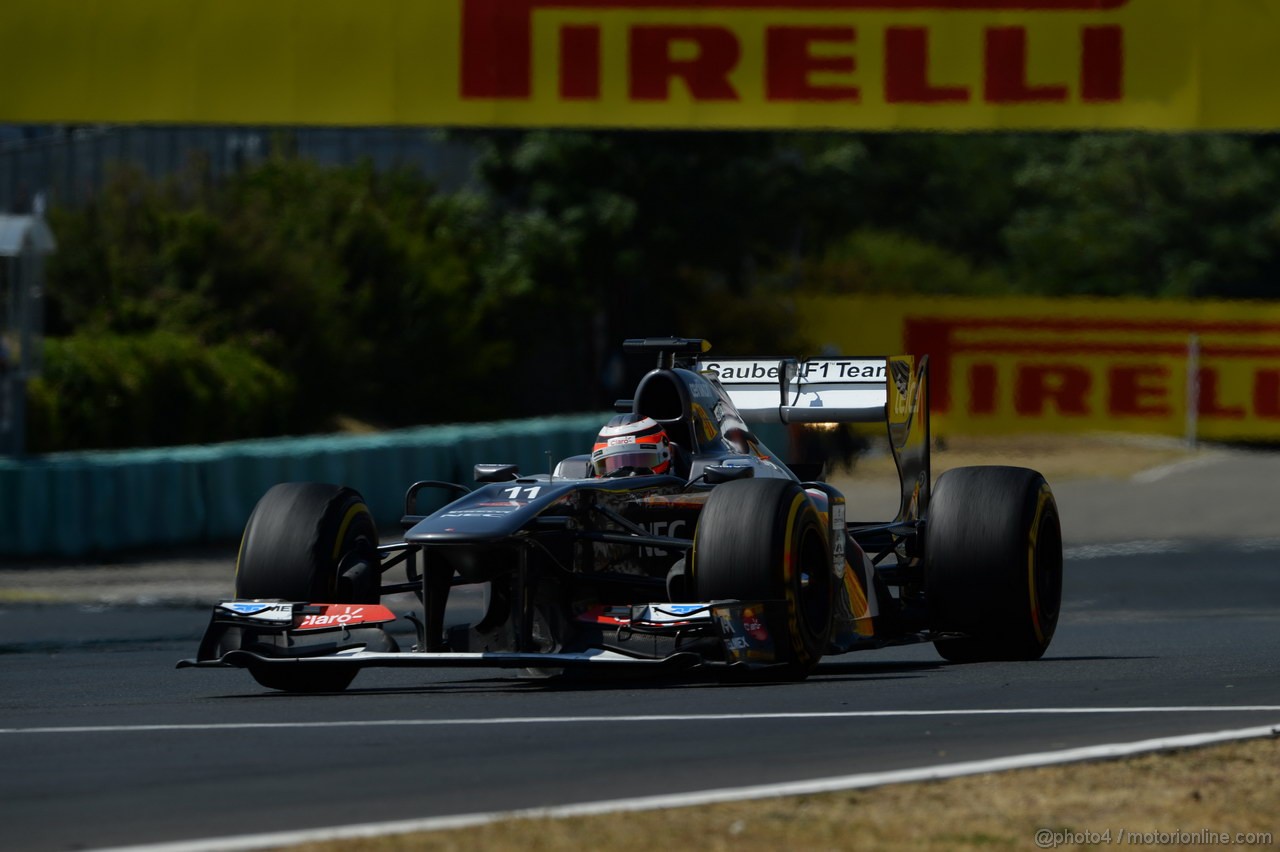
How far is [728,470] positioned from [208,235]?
23808mm

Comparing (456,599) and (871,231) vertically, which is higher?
(871,231)

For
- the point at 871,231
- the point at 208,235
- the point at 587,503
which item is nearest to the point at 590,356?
the point at 208,235

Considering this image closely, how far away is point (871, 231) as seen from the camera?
59344 mm

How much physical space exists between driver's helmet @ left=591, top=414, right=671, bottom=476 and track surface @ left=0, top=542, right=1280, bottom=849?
1243mm

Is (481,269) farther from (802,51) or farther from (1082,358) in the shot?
(802,51)

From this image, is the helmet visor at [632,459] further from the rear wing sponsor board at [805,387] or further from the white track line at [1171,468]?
the white track line at [1171,468]

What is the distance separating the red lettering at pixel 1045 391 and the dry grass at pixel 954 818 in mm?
31044

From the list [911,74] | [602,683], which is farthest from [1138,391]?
[602,683]

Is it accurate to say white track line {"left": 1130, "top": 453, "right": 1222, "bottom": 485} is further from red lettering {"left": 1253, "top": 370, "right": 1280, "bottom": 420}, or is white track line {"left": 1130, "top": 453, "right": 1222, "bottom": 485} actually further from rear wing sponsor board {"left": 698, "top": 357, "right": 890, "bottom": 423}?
rear wing sponsor board {"left": 698, "top": 357, "right": 890, "bottom": 423}

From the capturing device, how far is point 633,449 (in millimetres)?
12016

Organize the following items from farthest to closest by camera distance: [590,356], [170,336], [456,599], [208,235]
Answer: [590,356] → [208,235] → [170,336] → [456,599]

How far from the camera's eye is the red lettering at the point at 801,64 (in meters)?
22.8

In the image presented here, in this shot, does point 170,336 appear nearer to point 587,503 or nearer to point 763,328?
point 763,328

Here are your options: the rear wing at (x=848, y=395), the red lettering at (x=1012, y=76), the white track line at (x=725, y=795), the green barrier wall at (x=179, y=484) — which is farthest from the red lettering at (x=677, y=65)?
the white track line at (x=725, y=795)
